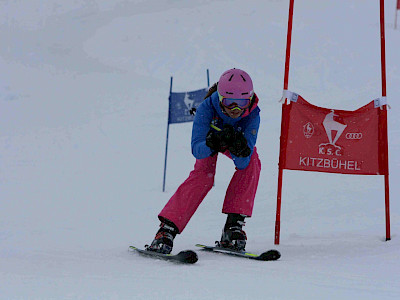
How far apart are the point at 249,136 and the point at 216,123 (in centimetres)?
25

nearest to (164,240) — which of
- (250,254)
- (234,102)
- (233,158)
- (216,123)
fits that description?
(250,254)

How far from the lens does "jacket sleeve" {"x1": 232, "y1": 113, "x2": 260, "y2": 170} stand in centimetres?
380

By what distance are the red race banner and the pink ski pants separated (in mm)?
508

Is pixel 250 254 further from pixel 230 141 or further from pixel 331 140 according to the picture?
pixel 331 140

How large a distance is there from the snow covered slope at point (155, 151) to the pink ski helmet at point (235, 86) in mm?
1032

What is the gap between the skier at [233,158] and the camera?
12.2 feet

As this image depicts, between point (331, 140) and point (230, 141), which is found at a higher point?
point (331, 140)

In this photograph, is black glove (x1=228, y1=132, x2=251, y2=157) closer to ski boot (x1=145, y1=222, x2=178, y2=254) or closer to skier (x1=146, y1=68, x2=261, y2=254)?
skier (x1=146, y1=68, x2=261, y2=254)

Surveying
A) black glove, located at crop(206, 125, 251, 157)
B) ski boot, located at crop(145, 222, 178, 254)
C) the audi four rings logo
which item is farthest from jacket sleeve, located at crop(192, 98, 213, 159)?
the audi four rings logo

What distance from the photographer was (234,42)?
2000 cm

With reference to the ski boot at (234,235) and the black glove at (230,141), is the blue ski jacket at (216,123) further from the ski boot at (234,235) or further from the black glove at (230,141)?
the ski boot at (234,235)

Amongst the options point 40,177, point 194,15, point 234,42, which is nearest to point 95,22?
point 194,15

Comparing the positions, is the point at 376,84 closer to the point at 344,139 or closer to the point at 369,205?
the point at 369,205

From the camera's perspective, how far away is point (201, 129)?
151 inches
